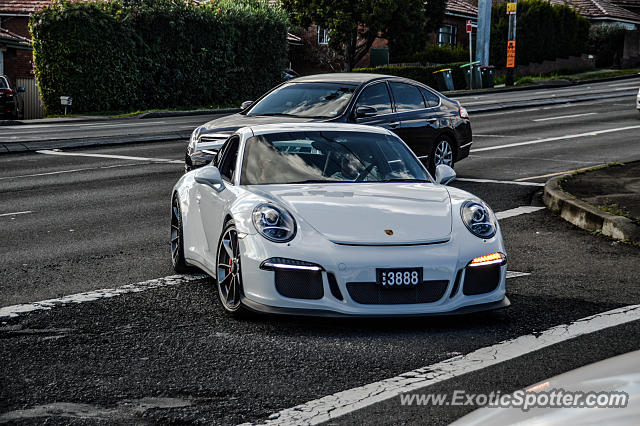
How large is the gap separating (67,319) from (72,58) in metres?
29.9

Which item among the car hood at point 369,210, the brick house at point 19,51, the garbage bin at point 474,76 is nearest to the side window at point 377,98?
the car hood at point 369,210

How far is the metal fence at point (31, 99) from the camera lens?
124 ft

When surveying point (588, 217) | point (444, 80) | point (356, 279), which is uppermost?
point (356, 279)

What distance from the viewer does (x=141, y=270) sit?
7941mm

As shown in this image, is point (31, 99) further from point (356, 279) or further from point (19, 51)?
point (356, 279)

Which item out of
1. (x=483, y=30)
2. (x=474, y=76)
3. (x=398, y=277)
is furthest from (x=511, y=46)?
(x=398, y=277)

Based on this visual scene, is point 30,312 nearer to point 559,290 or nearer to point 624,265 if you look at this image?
point 559,290

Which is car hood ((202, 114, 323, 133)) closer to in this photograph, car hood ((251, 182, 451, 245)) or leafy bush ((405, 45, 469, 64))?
car hood ((251, 182, 451, 245))

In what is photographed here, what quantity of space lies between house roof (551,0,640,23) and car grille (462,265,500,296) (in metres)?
62.1

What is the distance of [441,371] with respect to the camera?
5051mm

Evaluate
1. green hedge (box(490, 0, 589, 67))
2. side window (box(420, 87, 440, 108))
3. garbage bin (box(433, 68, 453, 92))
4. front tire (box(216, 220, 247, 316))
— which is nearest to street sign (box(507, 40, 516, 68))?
garbage bin (box(433, 68, 453, 92))

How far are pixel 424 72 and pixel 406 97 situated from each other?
2855 cm

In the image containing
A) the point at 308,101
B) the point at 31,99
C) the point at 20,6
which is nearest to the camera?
the point at 308,101

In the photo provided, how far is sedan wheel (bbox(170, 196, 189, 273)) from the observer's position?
25.2 ft
